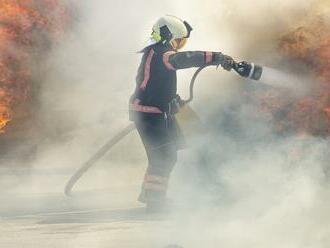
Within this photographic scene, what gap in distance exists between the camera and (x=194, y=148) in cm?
545

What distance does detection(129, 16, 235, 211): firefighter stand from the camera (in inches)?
175

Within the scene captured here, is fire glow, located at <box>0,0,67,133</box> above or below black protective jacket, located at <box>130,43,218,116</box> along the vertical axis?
above

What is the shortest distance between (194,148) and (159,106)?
1021mm

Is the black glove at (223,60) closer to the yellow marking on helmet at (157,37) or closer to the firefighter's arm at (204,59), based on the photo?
the firefighter's arm at (204,59)

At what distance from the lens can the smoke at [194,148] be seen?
3.82 metres

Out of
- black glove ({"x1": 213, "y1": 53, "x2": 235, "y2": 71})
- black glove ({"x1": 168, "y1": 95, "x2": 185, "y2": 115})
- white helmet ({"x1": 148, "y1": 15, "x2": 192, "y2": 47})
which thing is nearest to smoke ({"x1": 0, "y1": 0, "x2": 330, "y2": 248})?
black glove ({"x1": 168, "y1": 95, "x2": 185, "y2": 115})

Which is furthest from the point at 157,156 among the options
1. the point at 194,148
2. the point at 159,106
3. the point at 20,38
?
the point at 20,38

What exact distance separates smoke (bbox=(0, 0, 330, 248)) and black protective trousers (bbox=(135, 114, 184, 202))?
223 millimetres

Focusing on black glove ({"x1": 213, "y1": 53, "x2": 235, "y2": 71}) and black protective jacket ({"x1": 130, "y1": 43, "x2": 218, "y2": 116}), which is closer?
black glove ({"x1": 213, "y1": 53, "x2": 235, "y2": 71})

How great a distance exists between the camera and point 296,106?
546 cm

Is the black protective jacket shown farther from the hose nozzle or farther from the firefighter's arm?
the hose nozzle

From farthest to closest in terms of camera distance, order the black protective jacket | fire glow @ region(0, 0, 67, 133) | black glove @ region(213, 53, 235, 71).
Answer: fire glow @ region(0, 0, 67, 133) → the black protective jacket → black glove @ region(213, 53, 235, 71)

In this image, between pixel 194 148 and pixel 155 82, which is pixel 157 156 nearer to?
pixel 155 82

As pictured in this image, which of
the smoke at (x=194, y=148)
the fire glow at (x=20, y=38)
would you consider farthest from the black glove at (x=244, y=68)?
the fire glow at (x=20, y=38)
